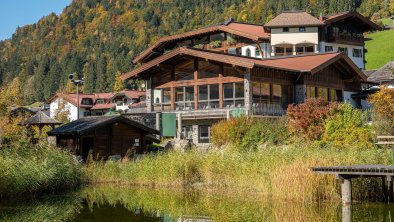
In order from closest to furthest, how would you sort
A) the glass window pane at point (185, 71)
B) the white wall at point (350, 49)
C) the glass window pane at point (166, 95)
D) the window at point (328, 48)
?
the glass window pane at point (185, 71) → the glass window pane at point (166, 95) → the white wall at point (350, 49) → the window at point (328, 48)

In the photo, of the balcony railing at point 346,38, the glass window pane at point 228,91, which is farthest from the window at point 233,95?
the balcony railing at point 346,38

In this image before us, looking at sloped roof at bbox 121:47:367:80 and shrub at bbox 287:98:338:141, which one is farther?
sloped roof at bbox 121:47:367:80

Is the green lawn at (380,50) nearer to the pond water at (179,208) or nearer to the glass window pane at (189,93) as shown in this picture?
the glass window pane at (189,93)

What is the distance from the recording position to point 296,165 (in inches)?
770

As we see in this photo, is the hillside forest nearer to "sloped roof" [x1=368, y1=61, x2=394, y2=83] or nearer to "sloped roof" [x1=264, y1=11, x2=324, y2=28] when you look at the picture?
"sloped roof" [x1=264, y1=11, x2=324, y2=28]

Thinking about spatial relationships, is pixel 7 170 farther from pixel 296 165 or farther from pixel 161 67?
pixel 161 67

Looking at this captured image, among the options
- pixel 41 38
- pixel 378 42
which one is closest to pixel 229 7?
pixel 378 42

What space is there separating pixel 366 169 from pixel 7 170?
41.3 ft

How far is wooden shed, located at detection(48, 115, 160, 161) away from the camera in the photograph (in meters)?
32.3

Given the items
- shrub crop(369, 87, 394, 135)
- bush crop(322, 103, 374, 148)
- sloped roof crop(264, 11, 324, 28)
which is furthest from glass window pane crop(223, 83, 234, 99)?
sloped roof crop(264, 11, 324, 28)

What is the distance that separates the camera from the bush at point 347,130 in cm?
2689

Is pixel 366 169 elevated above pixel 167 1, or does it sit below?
below

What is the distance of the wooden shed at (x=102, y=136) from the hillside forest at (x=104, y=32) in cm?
7389

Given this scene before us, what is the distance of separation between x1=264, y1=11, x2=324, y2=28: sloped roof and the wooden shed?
22.5 m
